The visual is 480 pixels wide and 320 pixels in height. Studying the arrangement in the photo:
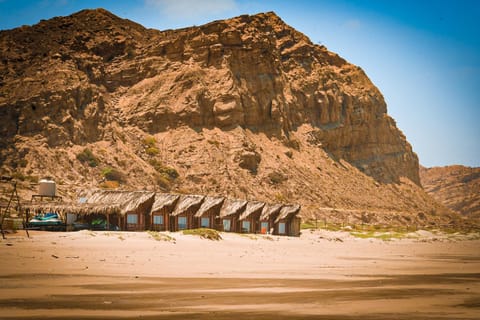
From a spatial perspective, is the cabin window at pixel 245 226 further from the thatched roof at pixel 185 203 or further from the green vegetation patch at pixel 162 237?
the green vegetation patch at pixel 162 237

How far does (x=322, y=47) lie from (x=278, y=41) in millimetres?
8758

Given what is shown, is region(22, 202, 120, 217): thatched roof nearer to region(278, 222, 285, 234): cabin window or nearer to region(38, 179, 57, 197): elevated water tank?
region(38, 179, 57, 197): elevated water tank

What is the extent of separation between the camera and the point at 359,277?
16609 mm

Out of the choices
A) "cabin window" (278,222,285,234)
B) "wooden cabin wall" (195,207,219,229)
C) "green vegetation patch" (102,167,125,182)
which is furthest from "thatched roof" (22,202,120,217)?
"green vegetation patch" (102,167,125,182)

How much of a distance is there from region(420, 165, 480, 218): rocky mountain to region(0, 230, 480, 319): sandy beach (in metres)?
119

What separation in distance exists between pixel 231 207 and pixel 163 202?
232 inches

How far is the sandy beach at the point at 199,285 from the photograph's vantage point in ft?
32.0

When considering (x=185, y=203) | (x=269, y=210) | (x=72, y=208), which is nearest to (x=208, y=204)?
(x=185, y=203)

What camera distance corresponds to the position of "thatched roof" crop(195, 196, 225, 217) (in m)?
42.8

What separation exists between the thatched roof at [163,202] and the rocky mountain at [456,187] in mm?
102476

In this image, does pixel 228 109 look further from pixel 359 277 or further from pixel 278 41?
pixel 359 277

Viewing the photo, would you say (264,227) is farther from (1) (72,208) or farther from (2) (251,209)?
(1) (72,208)

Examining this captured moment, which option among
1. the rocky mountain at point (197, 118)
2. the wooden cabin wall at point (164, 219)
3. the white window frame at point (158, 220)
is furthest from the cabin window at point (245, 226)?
the rocky mountain at point (197, 118)

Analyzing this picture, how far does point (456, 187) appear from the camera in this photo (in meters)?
165
